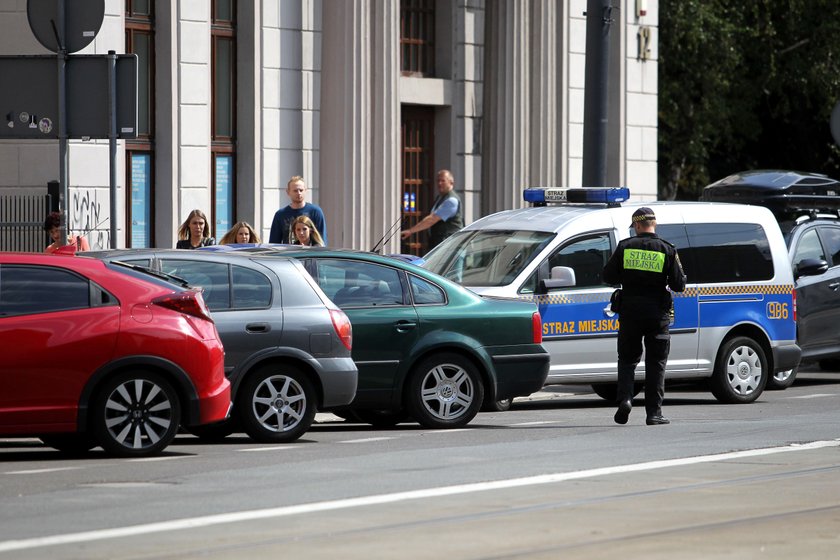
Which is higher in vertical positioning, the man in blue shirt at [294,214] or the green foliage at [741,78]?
the green foliage at [741,78]

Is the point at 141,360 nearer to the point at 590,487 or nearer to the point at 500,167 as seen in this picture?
the point at 590,487

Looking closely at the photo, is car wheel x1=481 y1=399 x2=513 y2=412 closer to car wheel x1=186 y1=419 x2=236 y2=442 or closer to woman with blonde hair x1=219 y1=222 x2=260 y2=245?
woman with blonde hair x1=219 y1=222 x2=260 y2=245

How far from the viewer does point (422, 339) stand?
46.0ft

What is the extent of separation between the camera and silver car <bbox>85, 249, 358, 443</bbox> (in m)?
12.9

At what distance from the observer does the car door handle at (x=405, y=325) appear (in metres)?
14.0

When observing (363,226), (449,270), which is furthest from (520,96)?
(449,270)

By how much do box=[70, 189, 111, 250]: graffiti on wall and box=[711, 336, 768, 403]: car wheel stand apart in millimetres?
7121

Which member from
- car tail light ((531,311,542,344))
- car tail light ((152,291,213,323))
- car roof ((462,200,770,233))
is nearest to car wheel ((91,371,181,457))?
car tail light ((152,291,213,323))

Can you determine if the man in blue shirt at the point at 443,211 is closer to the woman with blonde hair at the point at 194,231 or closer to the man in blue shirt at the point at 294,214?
→ the man in blue shirt at the point at 294,214

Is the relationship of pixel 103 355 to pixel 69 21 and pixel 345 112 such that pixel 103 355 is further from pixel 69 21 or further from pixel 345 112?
pixel 345 112

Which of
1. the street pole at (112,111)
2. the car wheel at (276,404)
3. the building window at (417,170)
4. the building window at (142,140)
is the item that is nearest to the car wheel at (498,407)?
the car wheel at (276,404)

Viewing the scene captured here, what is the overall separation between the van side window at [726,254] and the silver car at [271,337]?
477 cm

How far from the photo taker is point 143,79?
2164 cm

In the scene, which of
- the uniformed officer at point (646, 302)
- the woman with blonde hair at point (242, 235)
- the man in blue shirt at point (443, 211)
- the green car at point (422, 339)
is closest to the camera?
the green car at point (422, 339)
